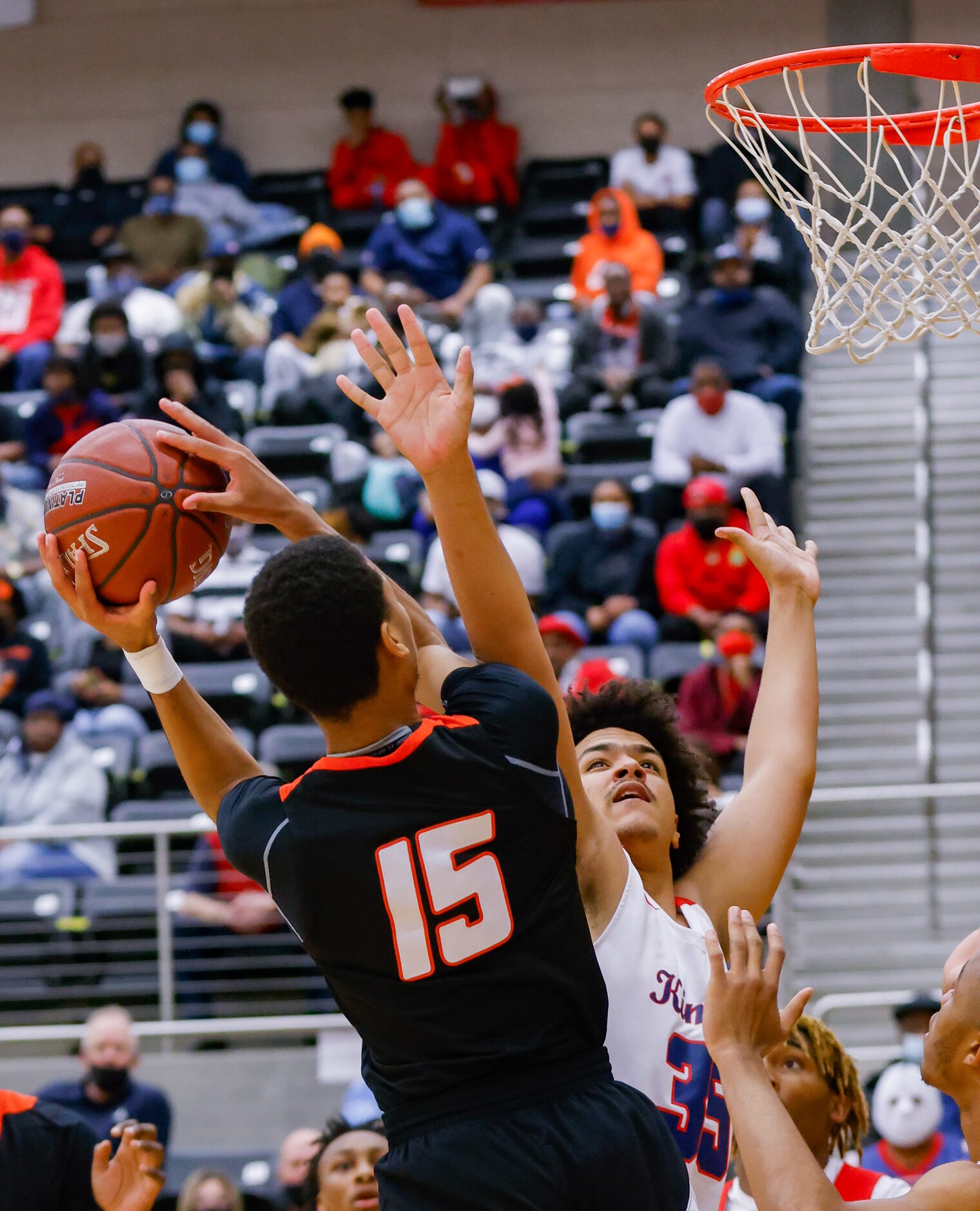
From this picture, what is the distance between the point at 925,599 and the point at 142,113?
795 centimetres

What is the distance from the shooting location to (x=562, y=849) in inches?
87.0

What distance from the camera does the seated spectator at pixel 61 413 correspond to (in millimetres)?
9859

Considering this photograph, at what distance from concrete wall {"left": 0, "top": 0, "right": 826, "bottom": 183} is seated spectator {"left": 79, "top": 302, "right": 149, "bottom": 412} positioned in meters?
3.60

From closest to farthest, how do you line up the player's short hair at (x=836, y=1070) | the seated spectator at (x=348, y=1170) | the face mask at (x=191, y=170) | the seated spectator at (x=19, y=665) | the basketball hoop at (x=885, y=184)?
the basketball hoop at (x=885, y=184) → the player's short hair at (x=836, y=1070) → the seated spectator at (x=348, y=1170) → the seated spectator at (x=19, y=665) → the face mask at (x=191, y=170)

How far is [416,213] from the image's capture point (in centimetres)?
1140

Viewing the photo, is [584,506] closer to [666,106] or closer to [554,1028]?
[666,106]

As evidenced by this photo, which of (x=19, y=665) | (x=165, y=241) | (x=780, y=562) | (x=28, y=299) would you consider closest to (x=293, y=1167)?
(x=780, y=562)

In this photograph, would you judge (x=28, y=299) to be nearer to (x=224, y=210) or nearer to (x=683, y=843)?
(x=224, y=210)

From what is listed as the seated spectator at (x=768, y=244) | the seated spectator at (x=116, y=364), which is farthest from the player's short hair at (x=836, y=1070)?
the seated spectator at (x=116, y=364)

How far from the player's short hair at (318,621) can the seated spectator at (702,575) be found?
5.78 metres

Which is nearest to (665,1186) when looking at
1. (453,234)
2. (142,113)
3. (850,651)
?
(850,651)

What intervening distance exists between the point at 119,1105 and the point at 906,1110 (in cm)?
265

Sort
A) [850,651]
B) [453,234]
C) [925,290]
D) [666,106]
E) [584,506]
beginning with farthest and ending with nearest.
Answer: [666,106] → [453,234] → [584,506] → [850,651] → [925,290]

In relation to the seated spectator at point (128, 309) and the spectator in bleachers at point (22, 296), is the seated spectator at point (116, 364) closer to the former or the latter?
the seated spectator at point (128, 309)
